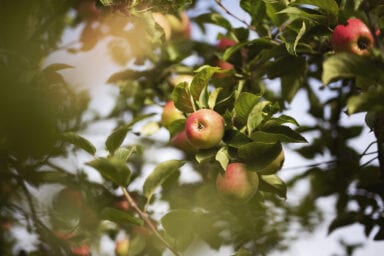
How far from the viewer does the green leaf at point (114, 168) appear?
1.37m

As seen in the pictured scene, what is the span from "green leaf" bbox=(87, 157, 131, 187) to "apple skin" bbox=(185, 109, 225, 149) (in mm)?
256

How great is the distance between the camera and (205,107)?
5.29ft

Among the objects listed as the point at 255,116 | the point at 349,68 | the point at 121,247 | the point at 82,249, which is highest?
the point at 349,68

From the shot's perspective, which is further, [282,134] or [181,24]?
[181,24]

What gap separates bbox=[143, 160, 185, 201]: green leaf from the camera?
1.57 meters

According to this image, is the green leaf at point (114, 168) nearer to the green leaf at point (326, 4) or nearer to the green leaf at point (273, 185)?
the green leaf at point (273, 185)

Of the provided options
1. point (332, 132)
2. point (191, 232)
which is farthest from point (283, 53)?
point (332, 132)

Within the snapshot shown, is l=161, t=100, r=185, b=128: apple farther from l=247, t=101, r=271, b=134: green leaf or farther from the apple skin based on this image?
l=247, t=101, r=271, b=134: green leaf

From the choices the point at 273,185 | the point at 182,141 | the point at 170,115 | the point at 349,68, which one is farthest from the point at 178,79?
the point at 349,68

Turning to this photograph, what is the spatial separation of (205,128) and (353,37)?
57 centimetres

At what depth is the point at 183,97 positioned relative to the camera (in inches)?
63.6

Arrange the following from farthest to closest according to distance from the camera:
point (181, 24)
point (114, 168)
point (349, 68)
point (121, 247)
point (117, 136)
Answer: point (181, 24), point (121, 247), point (117, 136), point (114, 168), point (349, 68)

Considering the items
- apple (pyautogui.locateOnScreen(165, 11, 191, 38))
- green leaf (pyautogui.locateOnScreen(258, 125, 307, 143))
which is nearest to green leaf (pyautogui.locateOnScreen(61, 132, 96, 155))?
green leaf (pyautogui.locateOnScreen(258, 125, 307, 143))

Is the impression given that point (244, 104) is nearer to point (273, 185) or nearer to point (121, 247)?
point (273, 185)
